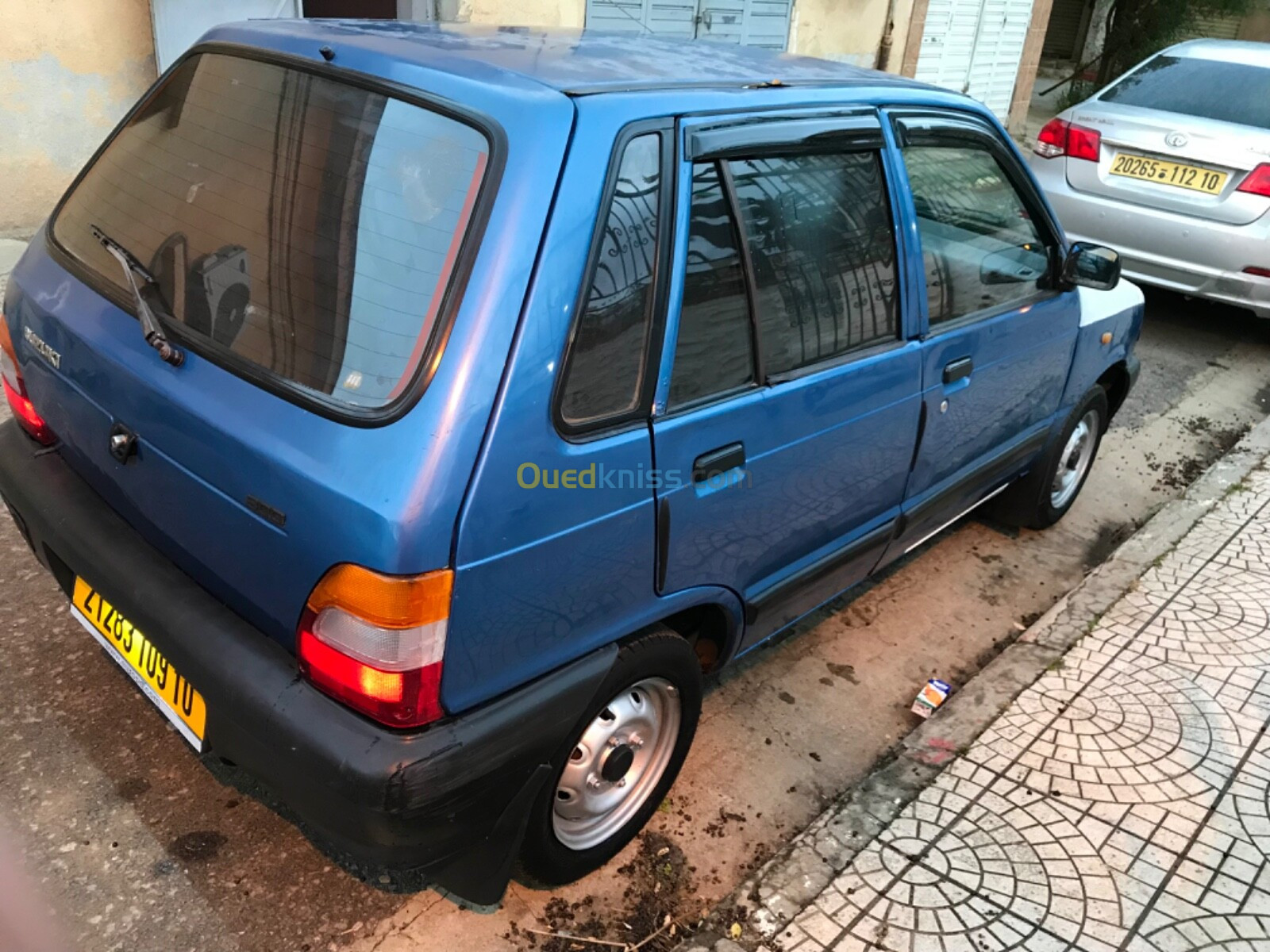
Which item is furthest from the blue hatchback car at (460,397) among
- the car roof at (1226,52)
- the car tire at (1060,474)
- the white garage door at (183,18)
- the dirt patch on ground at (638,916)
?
the car roof at (1226,52)

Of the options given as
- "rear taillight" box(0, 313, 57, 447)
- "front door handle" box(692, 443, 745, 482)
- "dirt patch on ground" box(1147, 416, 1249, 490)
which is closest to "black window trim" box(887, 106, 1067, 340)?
"front door handle" box(692, 443, 745, 482)

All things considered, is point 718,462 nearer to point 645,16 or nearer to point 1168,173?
point 1168,173

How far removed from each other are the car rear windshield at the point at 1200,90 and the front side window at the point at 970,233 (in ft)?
12.6

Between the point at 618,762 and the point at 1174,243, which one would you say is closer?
the point at 618,762

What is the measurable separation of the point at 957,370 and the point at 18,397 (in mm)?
2646

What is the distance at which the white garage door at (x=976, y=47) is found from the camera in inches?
447

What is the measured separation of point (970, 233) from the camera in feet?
10.7

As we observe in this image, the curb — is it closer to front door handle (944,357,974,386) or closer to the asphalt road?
the asphalt road

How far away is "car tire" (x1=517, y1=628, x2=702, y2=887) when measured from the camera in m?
2.27

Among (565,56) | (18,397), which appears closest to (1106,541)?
(565,56)

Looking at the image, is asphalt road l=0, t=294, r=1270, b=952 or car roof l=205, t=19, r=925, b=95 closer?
car roof l=205, t=19, r=925, b=95

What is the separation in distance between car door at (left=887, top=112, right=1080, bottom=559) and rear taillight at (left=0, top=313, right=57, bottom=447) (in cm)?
238

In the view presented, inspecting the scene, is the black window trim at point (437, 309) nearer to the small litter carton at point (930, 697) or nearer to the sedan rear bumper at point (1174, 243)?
the small litter carton at point (930, 697)

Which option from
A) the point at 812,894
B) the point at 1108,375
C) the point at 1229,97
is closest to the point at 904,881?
the point at 812,894
